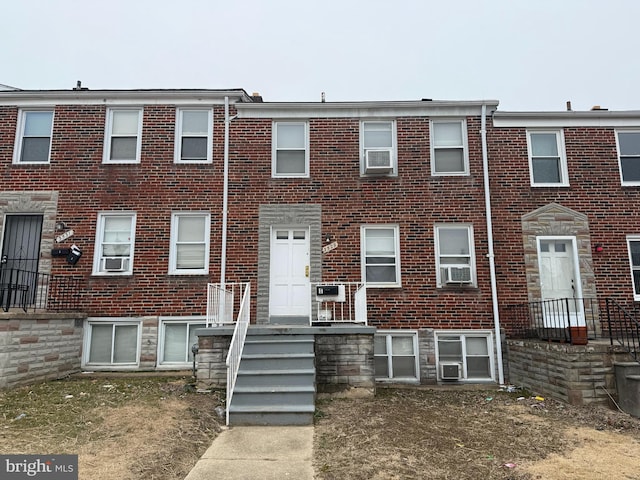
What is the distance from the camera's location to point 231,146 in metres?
10.5

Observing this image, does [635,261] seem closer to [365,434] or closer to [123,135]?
[365,434]

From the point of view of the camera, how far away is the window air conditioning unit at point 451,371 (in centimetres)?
931

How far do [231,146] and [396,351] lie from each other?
616cm

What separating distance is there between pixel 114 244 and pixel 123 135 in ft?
8.83

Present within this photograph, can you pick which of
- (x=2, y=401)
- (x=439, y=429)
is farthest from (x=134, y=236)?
(x=439, y=429)

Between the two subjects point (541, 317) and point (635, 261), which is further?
point (635, 261)

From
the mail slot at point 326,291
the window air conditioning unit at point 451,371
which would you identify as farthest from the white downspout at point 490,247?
the mail slot at point 326,291

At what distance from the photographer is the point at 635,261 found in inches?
398

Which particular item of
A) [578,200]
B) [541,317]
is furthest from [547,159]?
[541,317]

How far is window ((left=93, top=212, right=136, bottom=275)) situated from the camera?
10.0m

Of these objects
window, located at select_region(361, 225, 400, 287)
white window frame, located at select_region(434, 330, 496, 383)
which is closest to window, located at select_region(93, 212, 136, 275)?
window, located at select_region(361, 225, 400, 287)

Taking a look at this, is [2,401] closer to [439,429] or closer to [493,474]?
[439,429]

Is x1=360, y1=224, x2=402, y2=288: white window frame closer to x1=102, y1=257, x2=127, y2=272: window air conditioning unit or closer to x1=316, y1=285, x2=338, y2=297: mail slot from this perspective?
x1=316, y1=285, x2=338, y2=297: mail slot

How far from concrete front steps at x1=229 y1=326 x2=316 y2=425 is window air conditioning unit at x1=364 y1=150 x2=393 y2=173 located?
436 cm
